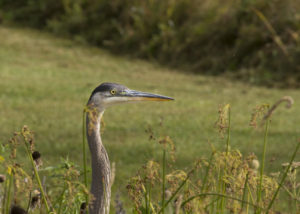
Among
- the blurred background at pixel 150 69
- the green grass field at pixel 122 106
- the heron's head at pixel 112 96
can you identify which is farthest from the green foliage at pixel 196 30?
the heron's head at pixel 112 96

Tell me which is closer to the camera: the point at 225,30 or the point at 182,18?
the point at 225,30

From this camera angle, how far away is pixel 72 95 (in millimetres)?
8852

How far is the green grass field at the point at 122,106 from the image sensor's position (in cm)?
652

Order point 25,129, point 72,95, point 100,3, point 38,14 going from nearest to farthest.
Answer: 1. point 25,129
2. point 72,95
3. point 100,3
4. point 38,14

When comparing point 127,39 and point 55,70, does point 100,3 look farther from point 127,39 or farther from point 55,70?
point 55,70

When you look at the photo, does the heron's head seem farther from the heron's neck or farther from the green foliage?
the green foliage

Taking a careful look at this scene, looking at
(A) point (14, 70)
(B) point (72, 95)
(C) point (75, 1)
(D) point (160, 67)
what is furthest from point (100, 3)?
(B) point (72, 95)

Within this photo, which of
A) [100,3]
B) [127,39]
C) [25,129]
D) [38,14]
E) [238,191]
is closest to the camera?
[25,129]

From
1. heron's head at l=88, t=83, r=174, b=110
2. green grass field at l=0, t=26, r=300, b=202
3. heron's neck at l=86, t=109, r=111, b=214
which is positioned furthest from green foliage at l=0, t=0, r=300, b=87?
heron's neck at l=86, t=109, r=111, b=214

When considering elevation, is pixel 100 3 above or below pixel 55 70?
above

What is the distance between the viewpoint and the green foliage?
1030cm

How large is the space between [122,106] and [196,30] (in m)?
3.51

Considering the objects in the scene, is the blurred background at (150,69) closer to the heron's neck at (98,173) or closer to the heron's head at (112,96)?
the heron's head at (112,96)

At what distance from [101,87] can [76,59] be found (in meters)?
8.74
